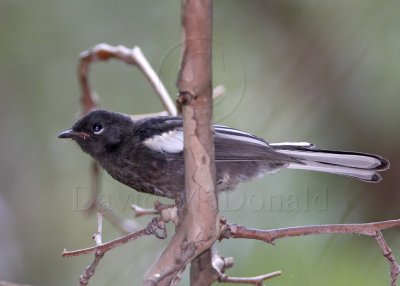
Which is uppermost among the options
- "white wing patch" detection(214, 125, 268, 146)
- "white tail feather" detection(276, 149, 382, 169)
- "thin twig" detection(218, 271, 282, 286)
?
"white wing patch" detection(214, 125, 268, 146)

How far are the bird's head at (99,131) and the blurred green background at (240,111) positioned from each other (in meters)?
0.53

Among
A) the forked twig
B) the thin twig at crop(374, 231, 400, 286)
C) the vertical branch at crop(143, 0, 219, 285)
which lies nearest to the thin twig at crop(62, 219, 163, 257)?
the vertical branch at crop(143, 0, 219, 285)

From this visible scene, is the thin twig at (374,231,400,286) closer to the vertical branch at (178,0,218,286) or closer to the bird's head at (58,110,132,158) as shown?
the vertical branch at (178,0,218,286)

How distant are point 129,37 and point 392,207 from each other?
221 cm

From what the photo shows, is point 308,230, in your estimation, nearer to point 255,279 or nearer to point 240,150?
point 255,279

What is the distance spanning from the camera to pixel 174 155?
10.6 feet

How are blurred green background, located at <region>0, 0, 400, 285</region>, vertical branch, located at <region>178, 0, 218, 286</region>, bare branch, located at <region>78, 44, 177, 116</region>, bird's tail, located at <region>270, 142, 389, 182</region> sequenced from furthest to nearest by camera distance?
bare branch, located at <region>78, 44, 177, 116</region> < blurred green background, located at <region>0, 0, 400, 285</region> < bird's tail, located at <region>270, 142, 389, 182</region> < vertical branch, located at <region>178, 0, 218, 286</region>

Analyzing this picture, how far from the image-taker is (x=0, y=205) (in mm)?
5250

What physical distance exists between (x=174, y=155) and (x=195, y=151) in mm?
1153

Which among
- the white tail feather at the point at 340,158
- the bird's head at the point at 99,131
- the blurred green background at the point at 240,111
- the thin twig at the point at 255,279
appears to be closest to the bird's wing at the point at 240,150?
the white tail feather at the point at 340,158

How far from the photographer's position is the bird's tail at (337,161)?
306 centimetres

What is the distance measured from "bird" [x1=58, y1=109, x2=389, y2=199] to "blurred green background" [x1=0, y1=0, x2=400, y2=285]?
0.98 ft

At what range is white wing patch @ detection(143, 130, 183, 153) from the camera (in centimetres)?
321

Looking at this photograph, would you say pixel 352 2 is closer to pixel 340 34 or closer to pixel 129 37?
pixel 340 34
